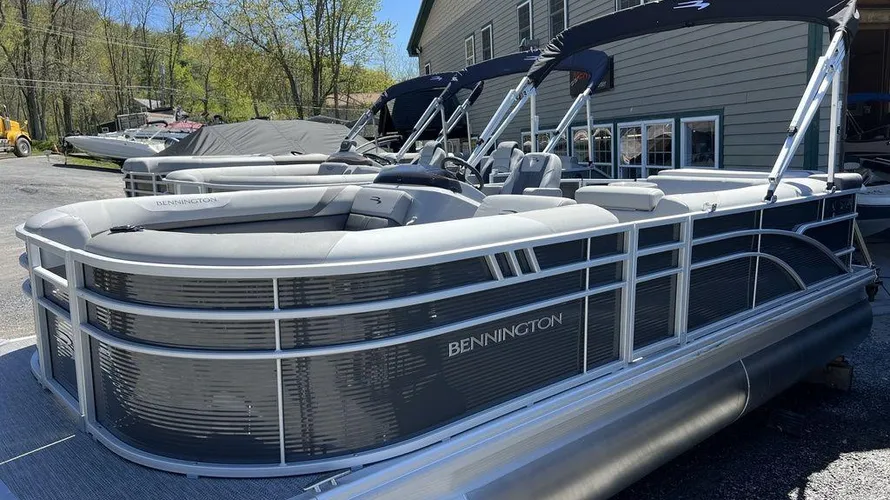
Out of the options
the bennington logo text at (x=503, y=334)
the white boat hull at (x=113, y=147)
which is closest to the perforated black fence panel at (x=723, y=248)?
the bennington logo text at (x=503, y=334)

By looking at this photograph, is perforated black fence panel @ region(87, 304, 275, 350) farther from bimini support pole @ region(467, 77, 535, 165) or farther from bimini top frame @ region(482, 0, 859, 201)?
bimini support pole @ region(467, 77, 535, 165)

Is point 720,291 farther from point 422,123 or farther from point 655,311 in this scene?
point 422,123

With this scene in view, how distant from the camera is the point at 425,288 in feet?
6.55

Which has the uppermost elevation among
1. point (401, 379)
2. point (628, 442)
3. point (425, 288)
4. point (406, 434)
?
point (425, 288)

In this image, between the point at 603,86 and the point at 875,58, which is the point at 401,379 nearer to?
the point at 603,86

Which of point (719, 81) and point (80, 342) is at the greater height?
point (719, 81)

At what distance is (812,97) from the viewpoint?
→ 12.6ft

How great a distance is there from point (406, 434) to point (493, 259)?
0.62 metres

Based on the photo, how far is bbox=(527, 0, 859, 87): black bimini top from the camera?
4.04m

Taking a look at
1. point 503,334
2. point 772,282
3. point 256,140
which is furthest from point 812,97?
point 256,140

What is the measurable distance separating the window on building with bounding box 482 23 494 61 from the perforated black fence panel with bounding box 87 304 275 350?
47.2 feet

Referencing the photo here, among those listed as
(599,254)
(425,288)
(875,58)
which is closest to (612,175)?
(875,58)

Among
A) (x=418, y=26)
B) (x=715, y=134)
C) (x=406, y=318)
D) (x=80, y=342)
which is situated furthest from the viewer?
(x=418, y=26)

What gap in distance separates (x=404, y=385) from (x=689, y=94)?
311 inches
